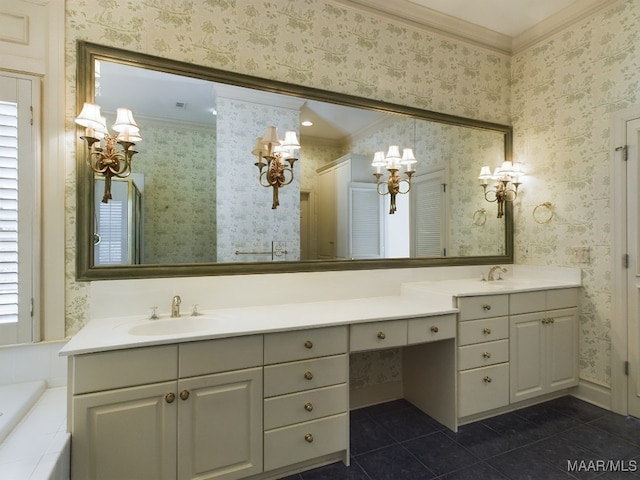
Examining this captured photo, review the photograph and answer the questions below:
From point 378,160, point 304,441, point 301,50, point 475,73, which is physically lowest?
point 304,441

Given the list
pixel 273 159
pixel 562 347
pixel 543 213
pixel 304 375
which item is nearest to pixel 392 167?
pixel 273 159

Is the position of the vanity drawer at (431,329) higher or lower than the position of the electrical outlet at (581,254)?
lower

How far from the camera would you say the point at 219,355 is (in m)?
1.49

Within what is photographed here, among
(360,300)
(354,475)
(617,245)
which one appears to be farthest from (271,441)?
(617,245)

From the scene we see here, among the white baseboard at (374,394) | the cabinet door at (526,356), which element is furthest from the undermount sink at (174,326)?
the cabinet door at (526,356)

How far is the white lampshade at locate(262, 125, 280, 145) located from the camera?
6.88 ft

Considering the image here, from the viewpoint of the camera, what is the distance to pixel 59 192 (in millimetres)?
1708

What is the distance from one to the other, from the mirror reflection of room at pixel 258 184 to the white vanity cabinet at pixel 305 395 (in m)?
0.68

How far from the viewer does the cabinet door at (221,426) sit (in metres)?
1.44

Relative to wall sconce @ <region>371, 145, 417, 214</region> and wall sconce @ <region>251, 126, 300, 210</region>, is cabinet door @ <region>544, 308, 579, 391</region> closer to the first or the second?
wall sconce @ <region>371, 145, 417, 214</region>

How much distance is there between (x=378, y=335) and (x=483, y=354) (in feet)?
2.82

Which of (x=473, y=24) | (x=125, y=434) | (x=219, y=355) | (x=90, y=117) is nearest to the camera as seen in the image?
(x=125, y=434)

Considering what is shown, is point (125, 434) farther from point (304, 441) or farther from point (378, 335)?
point (378, 335)

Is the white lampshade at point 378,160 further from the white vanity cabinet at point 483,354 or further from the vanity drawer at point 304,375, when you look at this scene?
the vanity drawer at point 304,375
